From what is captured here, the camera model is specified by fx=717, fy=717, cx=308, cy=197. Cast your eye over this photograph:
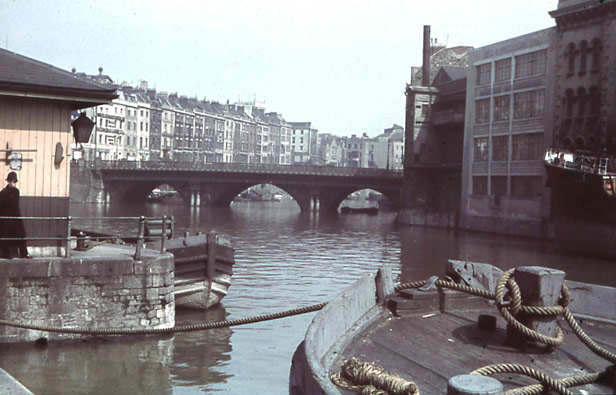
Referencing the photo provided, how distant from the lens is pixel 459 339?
26.0 ft

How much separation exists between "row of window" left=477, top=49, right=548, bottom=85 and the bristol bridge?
83.5ft

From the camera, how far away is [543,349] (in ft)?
24.2

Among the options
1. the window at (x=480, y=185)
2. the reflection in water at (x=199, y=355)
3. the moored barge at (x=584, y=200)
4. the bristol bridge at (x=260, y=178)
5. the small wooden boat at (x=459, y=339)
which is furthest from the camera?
the bristol bridge at (x=260, y=178)

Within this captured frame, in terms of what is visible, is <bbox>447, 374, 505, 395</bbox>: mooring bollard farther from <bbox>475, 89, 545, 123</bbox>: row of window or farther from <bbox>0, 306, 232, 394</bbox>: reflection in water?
<bbox>475, 89, 545, 123</bbox>: row of window

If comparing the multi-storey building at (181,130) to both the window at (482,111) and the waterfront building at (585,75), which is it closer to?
the window at (482,111)

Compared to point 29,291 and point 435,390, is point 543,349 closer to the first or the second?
point 435,390

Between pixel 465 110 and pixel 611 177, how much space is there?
2819cm

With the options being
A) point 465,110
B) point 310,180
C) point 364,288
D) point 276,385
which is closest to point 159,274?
point 276,385

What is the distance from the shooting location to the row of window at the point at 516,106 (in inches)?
2061

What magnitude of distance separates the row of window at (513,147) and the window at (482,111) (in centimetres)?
158

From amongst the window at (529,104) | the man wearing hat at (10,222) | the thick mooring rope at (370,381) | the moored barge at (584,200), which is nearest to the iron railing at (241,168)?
the window at (529,104)

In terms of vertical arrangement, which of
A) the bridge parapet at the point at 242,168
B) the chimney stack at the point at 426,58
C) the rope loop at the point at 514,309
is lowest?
the rope loop at the point at 514,309

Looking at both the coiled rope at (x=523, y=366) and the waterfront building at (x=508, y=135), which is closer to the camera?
the coiled rope at (x=523, y=366)

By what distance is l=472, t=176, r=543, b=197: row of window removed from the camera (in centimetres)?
5256
